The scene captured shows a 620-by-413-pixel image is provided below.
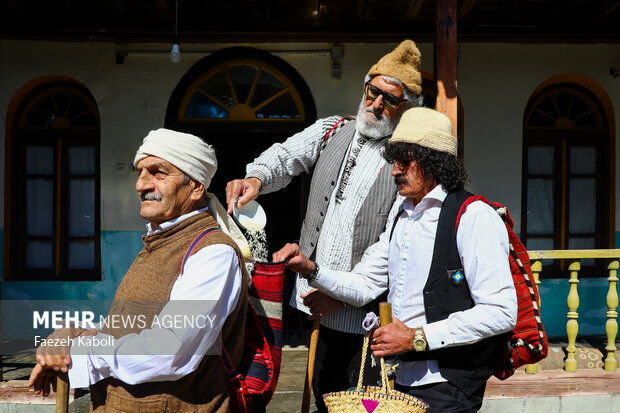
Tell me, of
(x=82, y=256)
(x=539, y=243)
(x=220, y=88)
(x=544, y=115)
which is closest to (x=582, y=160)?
(x=544, y=115)

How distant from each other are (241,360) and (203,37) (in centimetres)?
515

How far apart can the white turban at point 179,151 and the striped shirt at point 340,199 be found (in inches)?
17.2

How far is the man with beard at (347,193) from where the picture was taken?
8.17ft

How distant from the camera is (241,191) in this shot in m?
2.33

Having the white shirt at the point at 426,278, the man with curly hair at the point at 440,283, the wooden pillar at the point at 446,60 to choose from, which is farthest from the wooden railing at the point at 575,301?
the man with curly hair at the point at 440,283

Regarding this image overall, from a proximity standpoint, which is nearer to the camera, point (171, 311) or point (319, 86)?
point (171, 311)

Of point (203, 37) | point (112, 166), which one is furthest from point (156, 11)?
point (112, 166)

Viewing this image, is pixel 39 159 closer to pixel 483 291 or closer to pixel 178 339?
pixel 178 339

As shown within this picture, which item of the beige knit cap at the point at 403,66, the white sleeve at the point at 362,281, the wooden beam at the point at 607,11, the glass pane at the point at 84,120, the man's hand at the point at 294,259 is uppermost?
the wooden beam at the point at 607,11

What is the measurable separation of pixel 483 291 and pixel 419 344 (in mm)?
264

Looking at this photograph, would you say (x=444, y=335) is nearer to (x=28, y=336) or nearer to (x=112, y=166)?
(x=112, y=166)

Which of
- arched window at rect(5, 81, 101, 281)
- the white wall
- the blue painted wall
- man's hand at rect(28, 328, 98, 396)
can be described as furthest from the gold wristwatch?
arched window at rect(5, 81, 101, 281)

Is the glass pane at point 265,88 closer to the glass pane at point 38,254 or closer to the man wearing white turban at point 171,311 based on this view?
the glass pane at point 38,254

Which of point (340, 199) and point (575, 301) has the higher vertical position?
point (340, 199)
